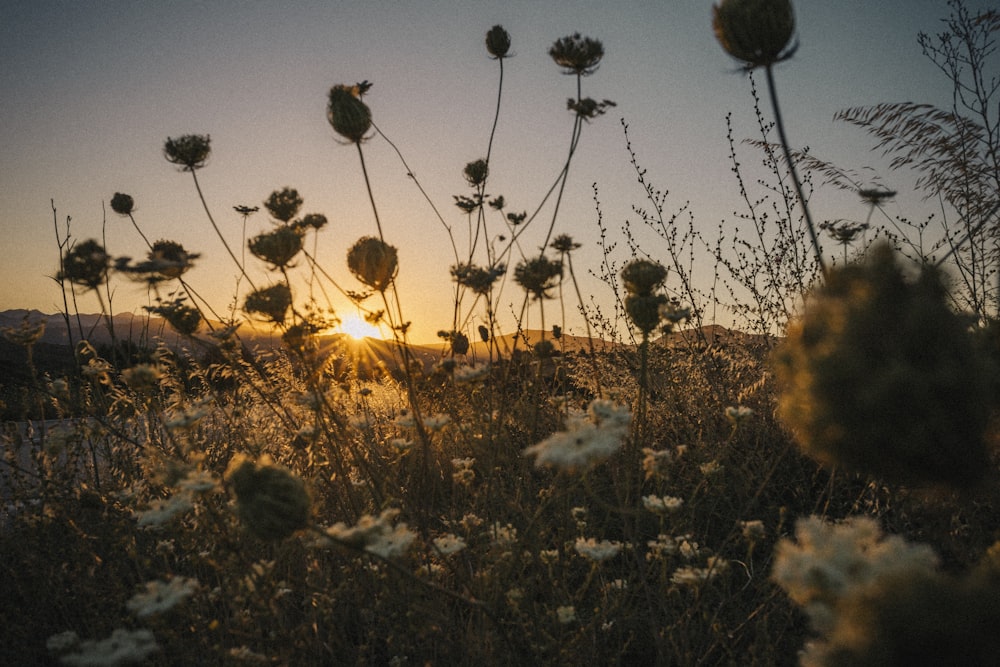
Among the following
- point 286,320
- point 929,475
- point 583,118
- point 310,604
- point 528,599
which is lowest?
point 310,604

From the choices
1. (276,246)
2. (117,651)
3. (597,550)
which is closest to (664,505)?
(597,550)

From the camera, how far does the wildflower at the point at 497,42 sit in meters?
3.43

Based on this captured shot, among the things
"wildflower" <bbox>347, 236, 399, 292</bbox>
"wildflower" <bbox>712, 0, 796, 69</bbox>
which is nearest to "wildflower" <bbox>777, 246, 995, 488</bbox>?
"wildflower" <bbox>712, 0, 796, 69</bbox>

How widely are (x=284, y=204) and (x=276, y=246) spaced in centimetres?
72

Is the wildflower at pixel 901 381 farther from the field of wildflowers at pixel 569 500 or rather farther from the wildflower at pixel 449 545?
the wildflower at pixel 449 545

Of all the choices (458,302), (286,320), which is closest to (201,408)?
(286,320)

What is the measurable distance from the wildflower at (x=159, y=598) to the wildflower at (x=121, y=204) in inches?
129

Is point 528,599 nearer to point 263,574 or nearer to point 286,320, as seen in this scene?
point 263,574

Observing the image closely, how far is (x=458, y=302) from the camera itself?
3.33 metres

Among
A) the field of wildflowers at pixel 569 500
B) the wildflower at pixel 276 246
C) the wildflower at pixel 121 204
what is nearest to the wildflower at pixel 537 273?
the field of wildflowers at pixel 569 500

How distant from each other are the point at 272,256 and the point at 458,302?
1.19m

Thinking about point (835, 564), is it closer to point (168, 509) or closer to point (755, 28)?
point (755, 28)

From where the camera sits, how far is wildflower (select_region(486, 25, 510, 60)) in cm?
343

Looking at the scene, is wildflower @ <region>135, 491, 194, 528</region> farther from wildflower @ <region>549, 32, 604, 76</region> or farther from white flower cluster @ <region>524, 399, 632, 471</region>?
wildflower @ <region>549, 32, 604, 76</region>
